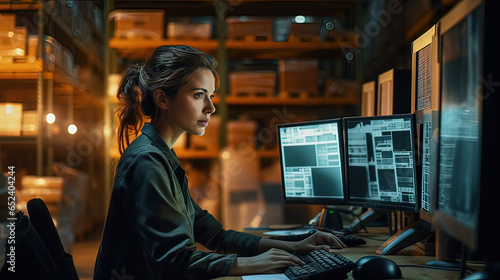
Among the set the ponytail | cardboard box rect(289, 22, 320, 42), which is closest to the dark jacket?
the ponytail

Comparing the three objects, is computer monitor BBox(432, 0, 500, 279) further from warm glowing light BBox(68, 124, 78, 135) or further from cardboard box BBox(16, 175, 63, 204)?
warm glowing light BBox(68, 124, 78, 135)

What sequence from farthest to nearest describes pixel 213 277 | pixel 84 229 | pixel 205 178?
pixel 84 229
pixel 205 178
pixel 213 277

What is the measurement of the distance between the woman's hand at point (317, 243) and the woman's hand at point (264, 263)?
171 mm

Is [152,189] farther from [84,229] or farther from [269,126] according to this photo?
[84,229]

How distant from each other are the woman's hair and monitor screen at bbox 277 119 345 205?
538 mm

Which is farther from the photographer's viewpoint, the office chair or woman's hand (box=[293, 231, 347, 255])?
woman's hand (box=[293, 231, 347, 255])

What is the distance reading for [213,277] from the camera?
3.54ft

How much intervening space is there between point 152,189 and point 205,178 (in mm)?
2864

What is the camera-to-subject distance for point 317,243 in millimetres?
1462

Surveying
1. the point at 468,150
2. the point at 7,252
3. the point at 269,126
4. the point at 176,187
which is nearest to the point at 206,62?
the point at 176,187

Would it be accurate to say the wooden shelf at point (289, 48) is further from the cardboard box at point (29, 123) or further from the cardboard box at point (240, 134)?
the cardboard box at point (29, 123)

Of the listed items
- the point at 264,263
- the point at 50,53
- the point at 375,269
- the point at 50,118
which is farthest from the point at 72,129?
the point at 375,269

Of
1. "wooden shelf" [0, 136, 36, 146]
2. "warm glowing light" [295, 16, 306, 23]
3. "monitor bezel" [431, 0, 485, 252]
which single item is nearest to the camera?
"monitor bezel" [431, 0, 485, 252]

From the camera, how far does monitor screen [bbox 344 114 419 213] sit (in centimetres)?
149
